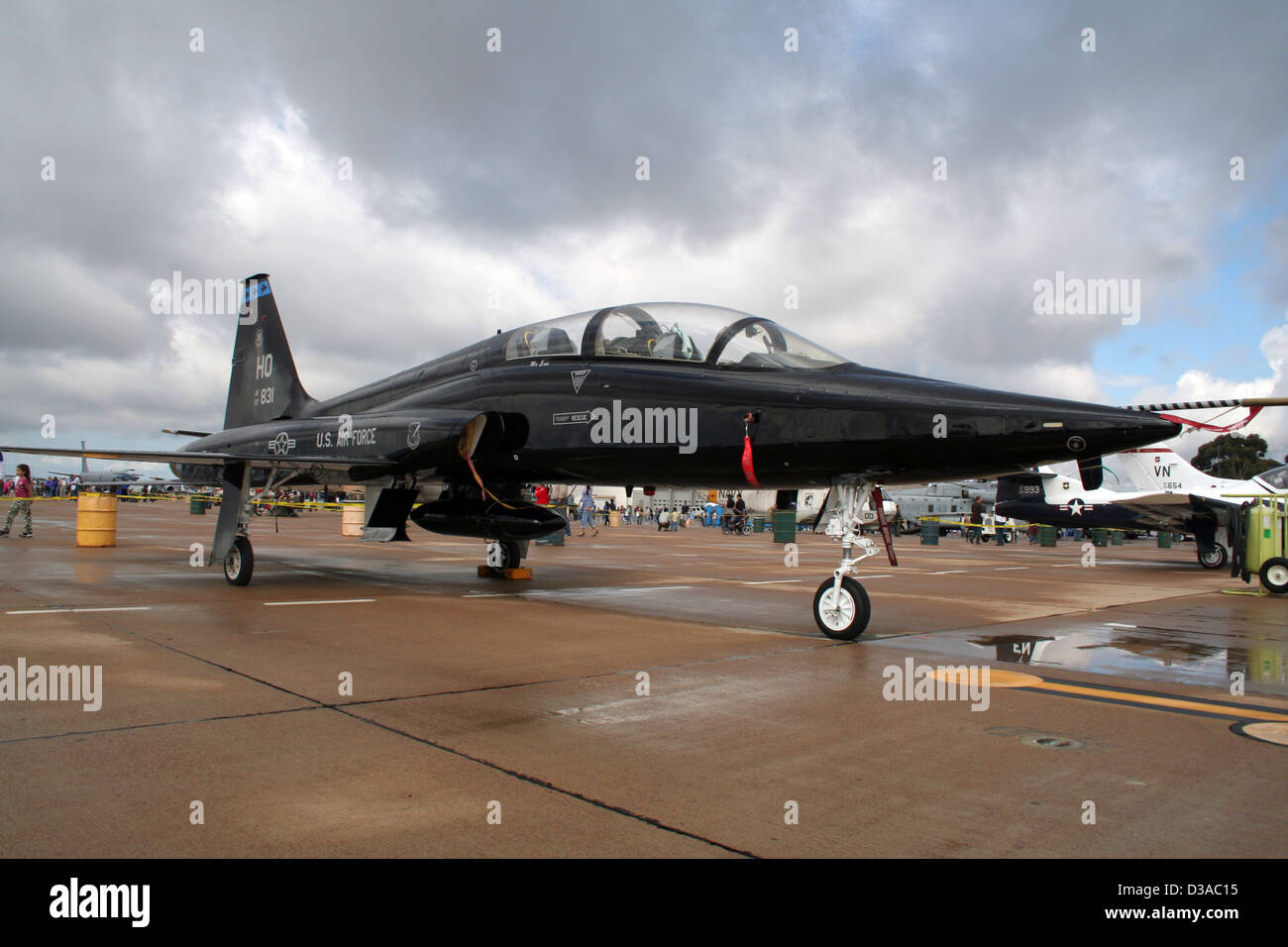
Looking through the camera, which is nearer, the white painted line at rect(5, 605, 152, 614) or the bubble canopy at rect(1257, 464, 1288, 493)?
the white painted line at rect(5, 605, 152, 614)

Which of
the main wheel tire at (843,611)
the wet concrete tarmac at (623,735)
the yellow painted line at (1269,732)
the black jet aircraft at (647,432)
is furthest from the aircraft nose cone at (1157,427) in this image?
the main wheel tire at (843,611)

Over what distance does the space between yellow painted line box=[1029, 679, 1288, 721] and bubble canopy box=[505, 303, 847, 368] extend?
9.98ft

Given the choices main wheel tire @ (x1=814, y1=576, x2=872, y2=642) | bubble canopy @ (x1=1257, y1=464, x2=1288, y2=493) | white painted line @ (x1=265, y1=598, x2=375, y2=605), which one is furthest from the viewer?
bubble canopy @ (x1=1257, y1=464, x2=1288, y2=493)

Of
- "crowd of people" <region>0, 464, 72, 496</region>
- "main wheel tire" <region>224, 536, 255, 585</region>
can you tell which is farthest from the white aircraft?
"crowd of people" <region>0, 464, 72, 496</region>

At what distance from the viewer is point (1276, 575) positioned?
456 inches

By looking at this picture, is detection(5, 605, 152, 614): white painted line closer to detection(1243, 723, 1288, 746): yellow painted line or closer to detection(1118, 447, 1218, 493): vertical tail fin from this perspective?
detection(1243, 723, 1288, 746): yellow painted line

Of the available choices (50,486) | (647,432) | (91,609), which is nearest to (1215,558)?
(647,432)

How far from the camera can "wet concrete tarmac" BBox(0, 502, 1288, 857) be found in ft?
8.13

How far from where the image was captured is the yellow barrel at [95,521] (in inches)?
623

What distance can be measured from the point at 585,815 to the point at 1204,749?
2.79 metres

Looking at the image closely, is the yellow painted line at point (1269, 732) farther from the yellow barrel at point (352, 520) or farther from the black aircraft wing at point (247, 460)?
the yellow barrel at point (352, 520)

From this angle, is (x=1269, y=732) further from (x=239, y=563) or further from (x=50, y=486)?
(x=50, y=486)
